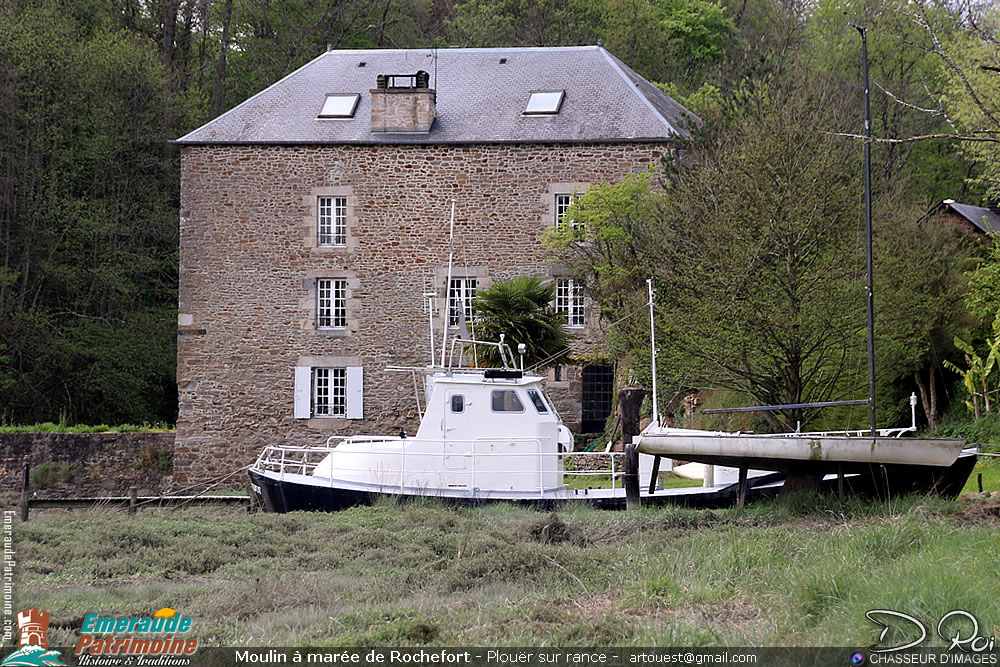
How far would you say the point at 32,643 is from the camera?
26.3 ft

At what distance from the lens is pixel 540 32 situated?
39.4 meters

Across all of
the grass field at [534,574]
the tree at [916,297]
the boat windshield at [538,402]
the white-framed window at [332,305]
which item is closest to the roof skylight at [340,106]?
the white-framed window at [332,305]

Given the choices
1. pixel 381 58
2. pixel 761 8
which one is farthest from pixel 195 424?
pixel 761 8

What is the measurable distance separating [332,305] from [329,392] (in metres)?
2.07

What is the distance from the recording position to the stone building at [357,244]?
2639 centimetres

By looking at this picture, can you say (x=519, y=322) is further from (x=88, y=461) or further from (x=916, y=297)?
(x=88, y=461)

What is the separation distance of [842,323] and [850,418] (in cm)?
374

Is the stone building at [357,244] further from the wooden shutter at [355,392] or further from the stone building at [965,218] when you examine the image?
the stone building at [965,218]

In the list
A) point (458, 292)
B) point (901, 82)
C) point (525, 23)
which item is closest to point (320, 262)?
point (458, 292)

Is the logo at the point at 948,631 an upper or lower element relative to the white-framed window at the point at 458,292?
lower

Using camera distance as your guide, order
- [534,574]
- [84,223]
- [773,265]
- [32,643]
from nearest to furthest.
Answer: [32,643] → [534,574] → [773,265] → [84,223]

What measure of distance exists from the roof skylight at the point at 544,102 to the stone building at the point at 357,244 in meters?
0.05

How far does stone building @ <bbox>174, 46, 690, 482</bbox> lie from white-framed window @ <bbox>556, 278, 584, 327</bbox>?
37 millimetres

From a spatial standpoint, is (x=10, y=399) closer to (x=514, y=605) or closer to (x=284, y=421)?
(x=284, y=421)
